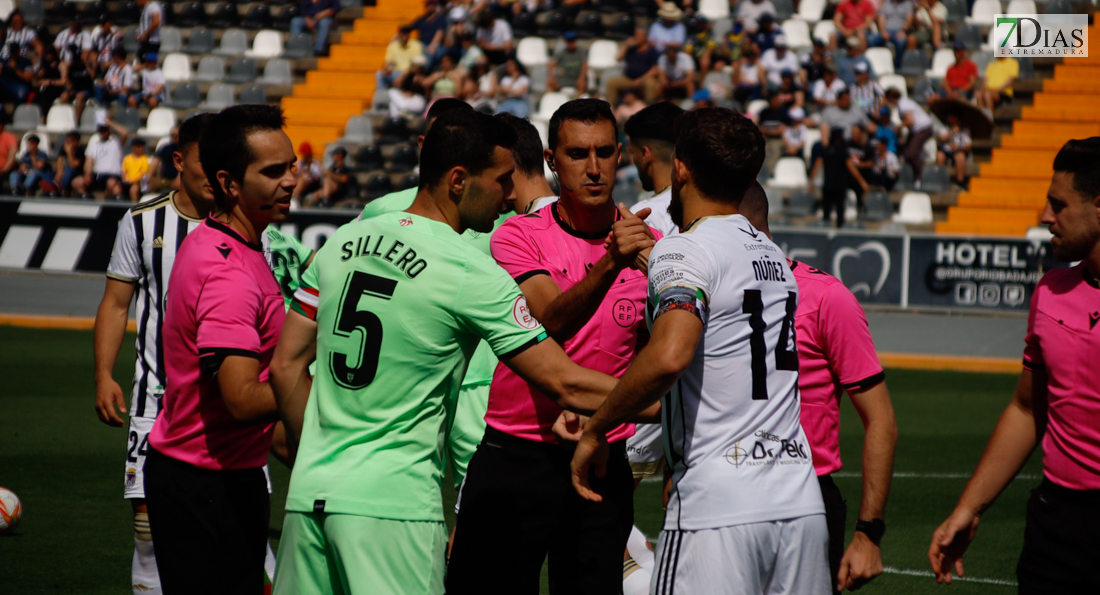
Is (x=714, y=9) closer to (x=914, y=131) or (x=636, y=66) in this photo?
(x=636, y=66)

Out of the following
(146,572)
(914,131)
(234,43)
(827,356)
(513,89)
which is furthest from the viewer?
(234,43)

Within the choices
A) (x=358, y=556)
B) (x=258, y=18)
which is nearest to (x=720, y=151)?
(x=358, y=556)

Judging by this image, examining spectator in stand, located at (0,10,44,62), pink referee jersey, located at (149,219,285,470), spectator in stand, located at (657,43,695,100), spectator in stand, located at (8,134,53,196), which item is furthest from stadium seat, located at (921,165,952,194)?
spectator in stand, located at (0,10,44,62)

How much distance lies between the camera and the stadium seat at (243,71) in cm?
2772

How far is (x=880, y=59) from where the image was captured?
23.9m

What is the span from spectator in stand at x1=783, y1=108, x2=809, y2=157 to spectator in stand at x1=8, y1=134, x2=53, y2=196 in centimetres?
1615

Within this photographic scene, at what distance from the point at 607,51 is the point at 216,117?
21780 mm

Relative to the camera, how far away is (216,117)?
4.34 m

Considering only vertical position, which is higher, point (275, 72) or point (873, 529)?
point (275, 72)

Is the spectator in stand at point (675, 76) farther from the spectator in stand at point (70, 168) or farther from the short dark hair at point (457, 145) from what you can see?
the short dark hair at point (457, 145)

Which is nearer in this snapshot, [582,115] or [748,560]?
[748,560]

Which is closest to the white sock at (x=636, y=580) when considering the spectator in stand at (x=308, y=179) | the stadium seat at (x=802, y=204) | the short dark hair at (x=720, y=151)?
the short dark hair at (x=720, y=151)

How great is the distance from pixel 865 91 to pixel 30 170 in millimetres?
18080

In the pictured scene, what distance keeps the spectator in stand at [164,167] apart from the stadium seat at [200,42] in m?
3.81
